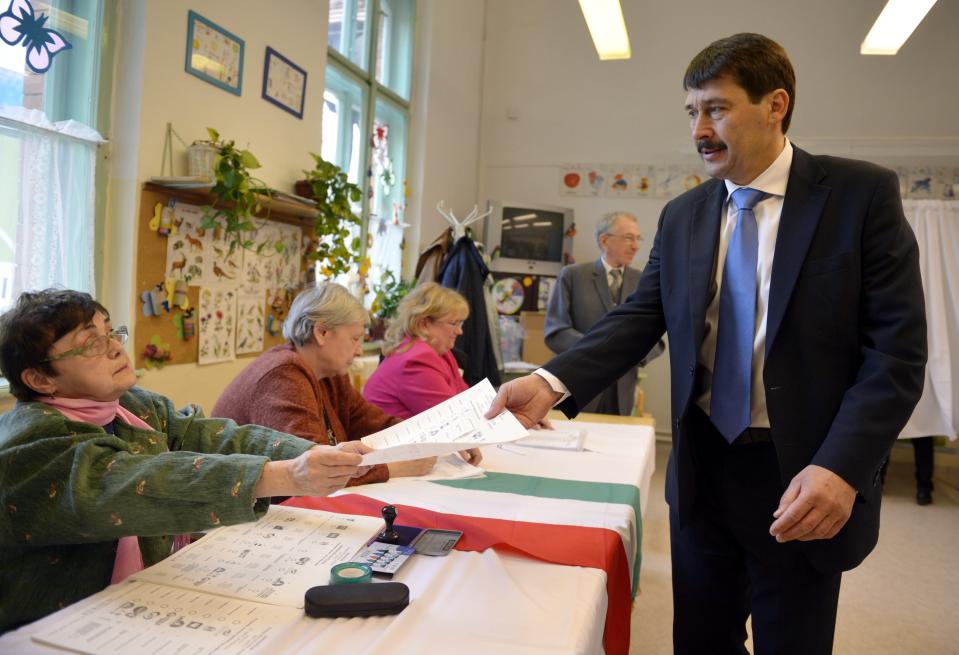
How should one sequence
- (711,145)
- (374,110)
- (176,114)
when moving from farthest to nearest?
(374,110) → (176,114) → (711,145)

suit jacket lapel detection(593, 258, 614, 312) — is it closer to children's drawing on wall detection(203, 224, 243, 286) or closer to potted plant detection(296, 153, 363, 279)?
potted plant detection(296, 153, 363, 279)

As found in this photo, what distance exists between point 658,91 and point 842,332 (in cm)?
545

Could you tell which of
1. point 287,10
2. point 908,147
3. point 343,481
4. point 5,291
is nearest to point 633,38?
point 908,147

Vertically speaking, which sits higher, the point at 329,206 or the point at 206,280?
the point at 329,206

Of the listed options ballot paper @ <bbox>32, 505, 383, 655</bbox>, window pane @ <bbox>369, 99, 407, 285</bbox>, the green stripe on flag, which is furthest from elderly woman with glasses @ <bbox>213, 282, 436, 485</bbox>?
window pane @ <bbox>369, 99, 407, 285</bbox>

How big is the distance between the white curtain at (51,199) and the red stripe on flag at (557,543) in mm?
1605

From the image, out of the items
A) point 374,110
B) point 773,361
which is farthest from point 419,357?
point 374,110

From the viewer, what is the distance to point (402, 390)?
8.34 ft

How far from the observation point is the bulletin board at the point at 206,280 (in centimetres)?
274

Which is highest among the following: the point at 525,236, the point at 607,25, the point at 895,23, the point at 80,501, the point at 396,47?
the point at 396,47

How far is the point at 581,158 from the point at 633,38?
1105 mm

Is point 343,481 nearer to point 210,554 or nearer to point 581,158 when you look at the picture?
point 210,554

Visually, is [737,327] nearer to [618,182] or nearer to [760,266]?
[760,266]

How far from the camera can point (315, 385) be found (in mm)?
2027
